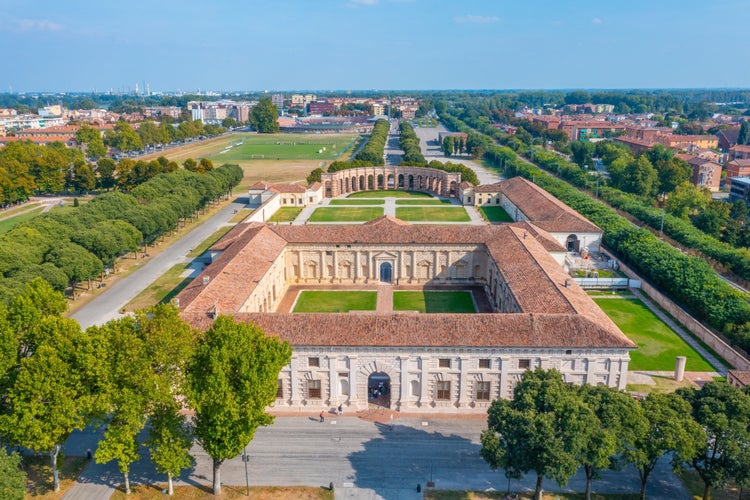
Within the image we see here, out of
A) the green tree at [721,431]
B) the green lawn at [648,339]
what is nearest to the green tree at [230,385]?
the green tree at [721,431]

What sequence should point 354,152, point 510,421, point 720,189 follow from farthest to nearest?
point 354,152 < point 720,189 < point 510,421

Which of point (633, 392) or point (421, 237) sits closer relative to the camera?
point (633, 392)

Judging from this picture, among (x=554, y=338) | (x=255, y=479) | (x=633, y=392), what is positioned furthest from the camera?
(x=633, y=392)

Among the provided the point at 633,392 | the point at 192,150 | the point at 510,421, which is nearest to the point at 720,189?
the point at 633,392

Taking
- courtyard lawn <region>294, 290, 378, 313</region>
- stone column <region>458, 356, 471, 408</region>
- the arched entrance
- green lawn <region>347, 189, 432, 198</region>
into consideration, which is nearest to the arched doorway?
courtyard lawn <region>294, 290, 378, 313</region>

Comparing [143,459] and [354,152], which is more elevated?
[354,152]

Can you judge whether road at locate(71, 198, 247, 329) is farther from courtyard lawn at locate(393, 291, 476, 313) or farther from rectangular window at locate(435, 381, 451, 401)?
rectangular window at locate(435, 381, 451, 401)

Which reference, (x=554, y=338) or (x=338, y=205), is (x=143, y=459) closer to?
(x=554, y=338)
